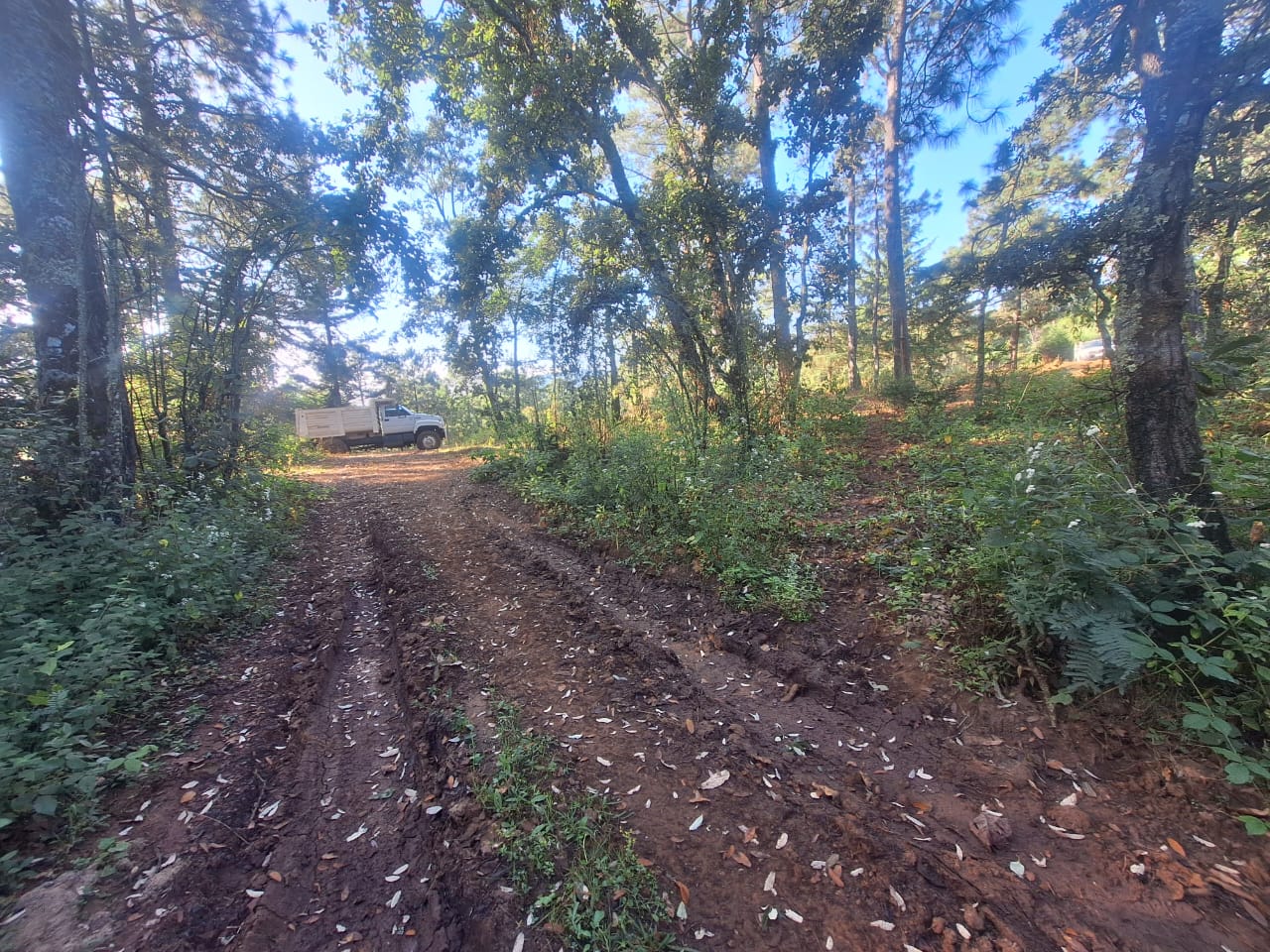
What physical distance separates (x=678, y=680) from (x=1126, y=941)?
203 cm

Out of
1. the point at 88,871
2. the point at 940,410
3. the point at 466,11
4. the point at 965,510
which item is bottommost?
the point at 88,871

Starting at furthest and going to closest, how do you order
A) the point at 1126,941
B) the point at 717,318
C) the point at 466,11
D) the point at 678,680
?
1. the point at 717,318
2. the point at 466,11
3. the point at 678,680
4. the point at 1126,941

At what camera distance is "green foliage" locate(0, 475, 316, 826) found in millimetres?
2186

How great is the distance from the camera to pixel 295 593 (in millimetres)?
4812

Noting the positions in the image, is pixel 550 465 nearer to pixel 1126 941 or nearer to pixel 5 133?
pixel 5 133

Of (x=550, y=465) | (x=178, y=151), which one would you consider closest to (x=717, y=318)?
(x=550, y=465)

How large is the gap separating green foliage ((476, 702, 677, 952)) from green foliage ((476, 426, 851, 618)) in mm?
2004

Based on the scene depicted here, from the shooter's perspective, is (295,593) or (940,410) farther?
(940,410)

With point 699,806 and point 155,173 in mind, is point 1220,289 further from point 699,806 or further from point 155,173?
point 155,173

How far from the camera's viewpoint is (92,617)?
3172mm

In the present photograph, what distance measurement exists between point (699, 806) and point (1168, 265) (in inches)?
153

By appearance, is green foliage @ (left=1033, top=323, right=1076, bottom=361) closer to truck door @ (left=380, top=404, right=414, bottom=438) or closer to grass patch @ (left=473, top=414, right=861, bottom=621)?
grass patch @ (left=473, top=414, right=861, bottom=621)

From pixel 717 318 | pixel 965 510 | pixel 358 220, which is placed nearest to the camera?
pixel 965 510

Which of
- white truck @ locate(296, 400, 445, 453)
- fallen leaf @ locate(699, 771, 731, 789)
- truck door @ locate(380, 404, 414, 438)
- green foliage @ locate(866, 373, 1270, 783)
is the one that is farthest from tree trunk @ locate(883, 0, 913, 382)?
truck door @ locate(380, 404, 414, 438)
